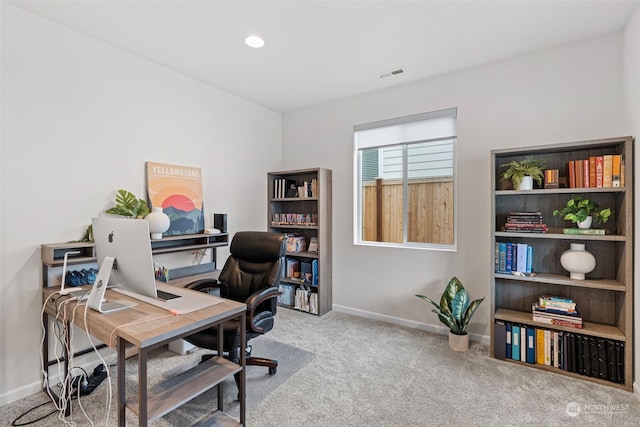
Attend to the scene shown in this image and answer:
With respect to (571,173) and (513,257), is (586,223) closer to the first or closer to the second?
(571,173)

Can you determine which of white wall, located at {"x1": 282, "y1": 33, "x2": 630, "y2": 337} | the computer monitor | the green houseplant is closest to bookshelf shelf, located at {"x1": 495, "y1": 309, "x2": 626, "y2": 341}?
white wall, located at {"x1": 282, "y1": 33, "x2": 630, "y2": 337}

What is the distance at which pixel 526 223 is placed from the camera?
2562 millimetres

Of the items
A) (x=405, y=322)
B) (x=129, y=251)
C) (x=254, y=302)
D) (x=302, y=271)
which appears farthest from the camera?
(x=302, y=271)

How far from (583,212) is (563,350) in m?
1.09

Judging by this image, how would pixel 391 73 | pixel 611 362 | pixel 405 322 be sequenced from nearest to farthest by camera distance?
pixel 611 362
pixel 391 73
pixel 405 322

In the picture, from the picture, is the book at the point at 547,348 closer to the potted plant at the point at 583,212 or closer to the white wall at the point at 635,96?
the white wall at the point at 635,96

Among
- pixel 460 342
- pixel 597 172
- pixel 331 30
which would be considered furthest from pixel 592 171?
pixel 331 30

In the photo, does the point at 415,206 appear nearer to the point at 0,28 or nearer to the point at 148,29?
the point at 148,29

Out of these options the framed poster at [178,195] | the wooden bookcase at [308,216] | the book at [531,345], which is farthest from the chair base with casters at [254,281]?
the book at [531,345]

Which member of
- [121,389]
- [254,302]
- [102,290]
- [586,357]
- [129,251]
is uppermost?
[129,251]

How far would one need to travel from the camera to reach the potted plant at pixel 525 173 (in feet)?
8.23

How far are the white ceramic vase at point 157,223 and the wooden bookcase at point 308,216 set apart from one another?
5.32ft

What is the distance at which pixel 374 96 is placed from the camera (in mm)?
3590

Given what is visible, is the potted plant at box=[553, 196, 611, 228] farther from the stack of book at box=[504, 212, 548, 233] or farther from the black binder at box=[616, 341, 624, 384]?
the black binder at box=[616, 341, 624, 384]
